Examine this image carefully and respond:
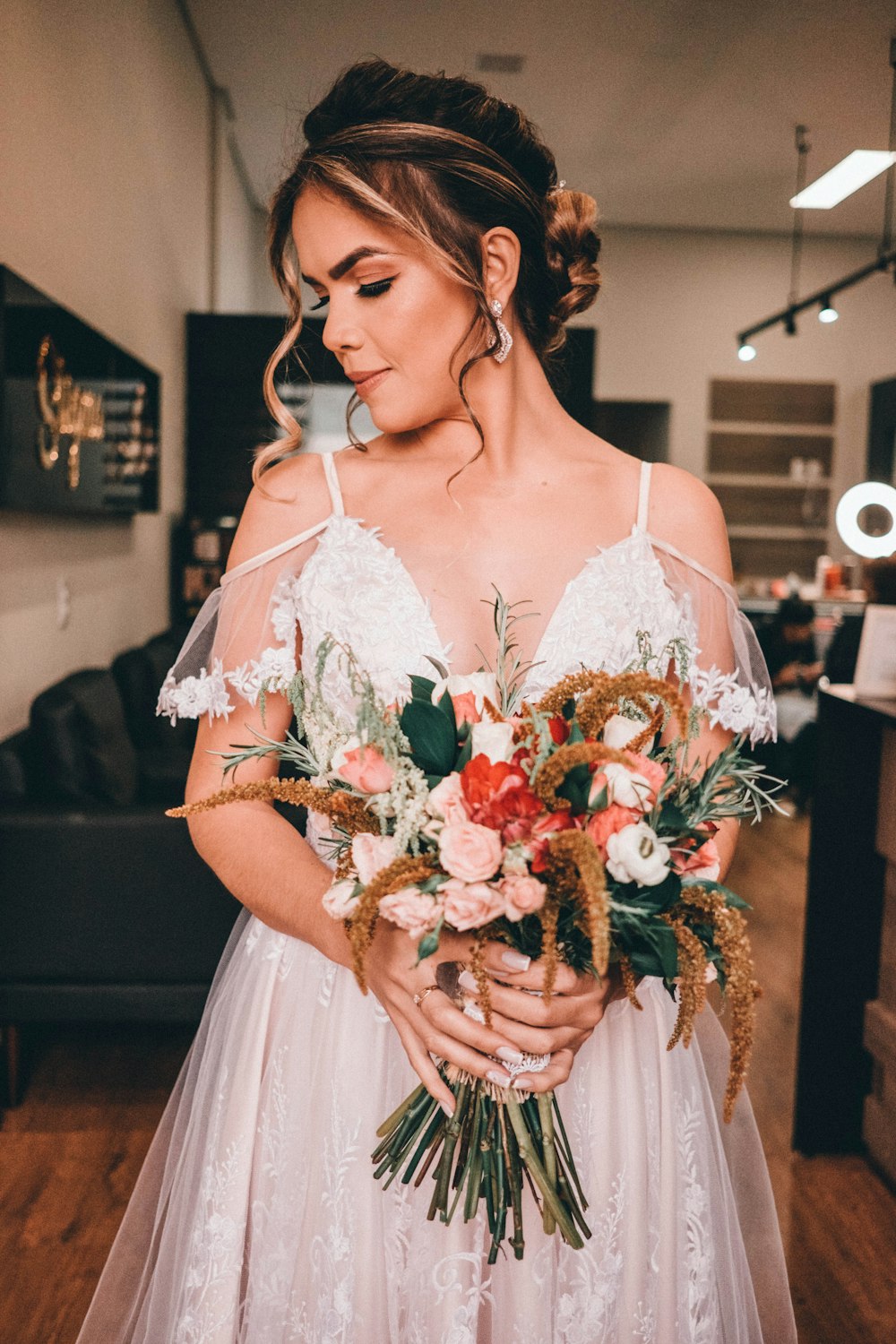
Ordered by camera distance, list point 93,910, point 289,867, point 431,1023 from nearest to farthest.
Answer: point 431,1023, point 289,867, point 93,910

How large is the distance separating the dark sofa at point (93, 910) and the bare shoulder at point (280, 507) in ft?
4.75

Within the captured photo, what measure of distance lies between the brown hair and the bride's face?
18 millimetres

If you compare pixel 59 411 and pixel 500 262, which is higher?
pixel 59 411

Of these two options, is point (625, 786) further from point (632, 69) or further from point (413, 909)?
point (632, 69)

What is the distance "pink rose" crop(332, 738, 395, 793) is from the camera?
0.80m

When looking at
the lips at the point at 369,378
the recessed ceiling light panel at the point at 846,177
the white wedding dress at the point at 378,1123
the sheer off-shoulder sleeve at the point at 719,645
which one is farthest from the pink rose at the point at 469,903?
the recessed ceiling light panel at the point at 846,177

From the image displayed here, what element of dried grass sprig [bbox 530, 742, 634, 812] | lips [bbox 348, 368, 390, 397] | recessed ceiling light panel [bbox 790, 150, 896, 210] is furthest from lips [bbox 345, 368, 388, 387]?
recessed ceiling light panel [bbox 790, 150, 896, 210]

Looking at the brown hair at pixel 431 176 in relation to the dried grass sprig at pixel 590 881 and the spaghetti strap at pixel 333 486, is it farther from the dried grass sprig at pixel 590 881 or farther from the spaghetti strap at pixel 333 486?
Result: the dried grass sprig at pixel 590 881

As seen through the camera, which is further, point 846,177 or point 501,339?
point 846,177

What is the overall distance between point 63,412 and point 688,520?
2422 millimetres

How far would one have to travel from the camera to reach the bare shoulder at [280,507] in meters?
1.16

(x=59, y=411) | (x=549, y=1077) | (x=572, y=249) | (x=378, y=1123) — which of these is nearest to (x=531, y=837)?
(x=549, y=1077)

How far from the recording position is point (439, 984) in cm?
92

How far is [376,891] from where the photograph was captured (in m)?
0.77
